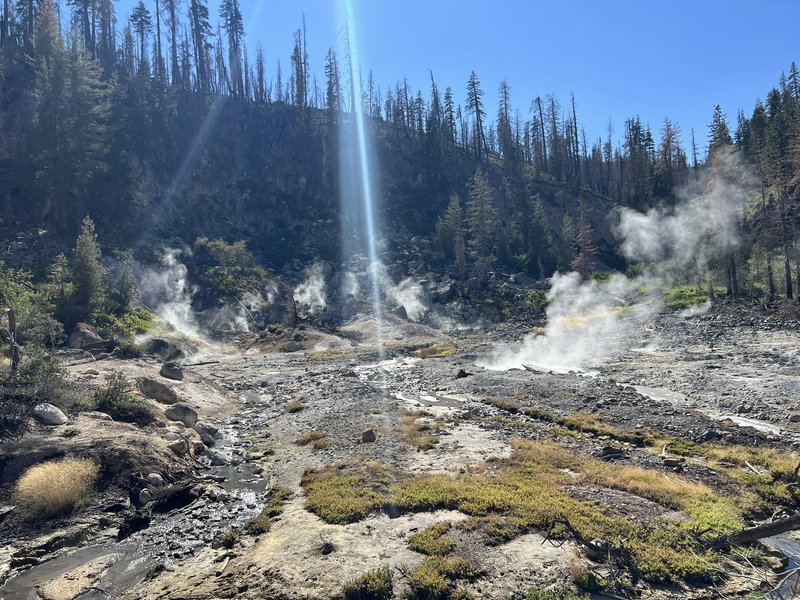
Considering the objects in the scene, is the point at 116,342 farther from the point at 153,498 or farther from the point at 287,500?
the point at 287,500

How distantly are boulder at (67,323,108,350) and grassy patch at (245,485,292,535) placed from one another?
2563 cm

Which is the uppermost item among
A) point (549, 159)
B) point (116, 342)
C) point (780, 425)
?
point (549, 159)

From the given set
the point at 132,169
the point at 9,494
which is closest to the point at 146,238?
the point at 132,169

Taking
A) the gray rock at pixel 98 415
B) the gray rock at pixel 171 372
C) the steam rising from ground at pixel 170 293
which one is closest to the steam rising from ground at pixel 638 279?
the gray rock at pixel 171 372

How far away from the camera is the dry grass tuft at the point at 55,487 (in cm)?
1267

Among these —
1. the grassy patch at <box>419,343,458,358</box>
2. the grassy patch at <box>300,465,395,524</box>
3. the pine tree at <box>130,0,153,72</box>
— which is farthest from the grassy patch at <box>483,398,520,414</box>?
the pine tree at <box>130,0,153,72</box>

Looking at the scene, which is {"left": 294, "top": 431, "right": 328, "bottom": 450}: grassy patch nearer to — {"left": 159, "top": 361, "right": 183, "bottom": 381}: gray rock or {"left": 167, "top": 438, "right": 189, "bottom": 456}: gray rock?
{"left": 167, "top": 438, "right": 189, "bottom": 456}: gray rock

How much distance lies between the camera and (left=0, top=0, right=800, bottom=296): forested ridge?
183ft

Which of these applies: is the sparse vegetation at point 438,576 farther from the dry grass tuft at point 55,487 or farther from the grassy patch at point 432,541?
the dry grass tuft at point 55,487

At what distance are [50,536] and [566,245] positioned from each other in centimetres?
7830

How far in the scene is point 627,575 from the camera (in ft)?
31.1

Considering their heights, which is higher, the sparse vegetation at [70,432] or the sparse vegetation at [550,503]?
the sparse vegetation at [70,432]

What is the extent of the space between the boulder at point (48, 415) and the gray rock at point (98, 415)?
1.28 meters

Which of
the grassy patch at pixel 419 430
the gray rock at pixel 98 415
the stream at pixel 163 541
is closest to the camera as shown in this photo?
the stream at pixel 163 541
